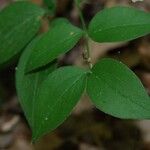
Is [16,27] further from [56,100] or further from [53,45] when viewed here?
[56,100]

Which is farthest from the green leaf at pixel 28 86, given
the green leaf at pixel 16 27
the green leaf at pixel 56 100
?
the green leaf at pixel 56 100

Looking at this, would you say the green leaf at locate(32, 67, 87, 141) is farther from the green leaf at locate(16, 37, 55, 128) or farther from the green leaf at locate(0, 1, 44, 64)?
the green leaf at locate(0, 1, 44, 64)

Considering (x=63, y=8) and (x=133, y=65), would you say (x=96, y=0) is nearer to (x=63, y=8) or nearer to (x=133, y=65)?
(x=63, y=8)

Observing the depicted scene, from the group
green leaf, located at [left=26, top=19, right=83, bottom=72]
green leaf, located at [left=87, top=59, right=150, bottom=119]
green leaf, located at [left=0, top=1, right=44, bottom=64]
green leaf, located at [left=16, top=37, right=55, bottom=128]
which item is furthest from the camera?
green leaf, located at [left=0, top=1, right=44, bottom=64]

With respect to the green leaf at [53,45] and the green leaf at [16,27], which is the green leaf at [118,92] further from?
the green leaf at [16,27]

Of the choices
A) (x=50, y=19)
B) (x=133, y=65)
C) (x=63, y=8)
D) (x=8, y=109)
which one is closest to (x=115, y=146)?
(x=133, y=65)

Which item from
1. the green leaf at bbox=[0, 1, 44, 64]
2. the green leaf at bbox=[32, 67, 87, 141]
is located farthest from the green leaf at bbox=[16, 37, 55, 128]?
the green leaf at bbox=[32, 67, 87, 141]

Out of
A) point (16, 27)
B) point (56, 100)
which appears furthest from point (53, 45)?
point (16, 27)
